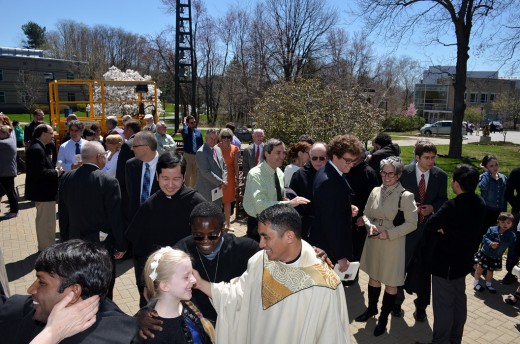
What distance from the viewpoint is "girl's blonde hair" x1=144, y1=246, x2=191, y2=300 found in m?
2.10

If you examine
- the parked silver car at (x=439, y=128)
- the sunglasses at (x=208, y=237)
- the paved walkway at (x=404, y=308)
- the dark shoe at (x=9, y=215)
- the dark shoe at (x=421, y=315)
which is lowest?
the paved walkway at (x=404, y=308)

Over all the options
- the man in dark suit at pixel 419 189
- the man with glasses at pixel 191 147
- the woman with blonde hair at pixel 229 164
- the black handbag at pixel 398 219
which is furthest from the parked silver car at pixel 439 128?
the black handbag at pixel 398 219

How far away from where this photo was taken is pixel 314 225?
13.1 feet

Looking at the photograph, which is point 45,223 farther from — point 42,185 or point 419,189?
point 419,189

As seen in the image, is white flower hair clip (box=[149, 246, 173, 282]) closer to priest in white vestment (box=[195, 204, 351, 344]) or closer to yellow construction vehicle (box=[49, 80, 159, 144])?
priest in white vestment (box=[195, 204, 351, 344])

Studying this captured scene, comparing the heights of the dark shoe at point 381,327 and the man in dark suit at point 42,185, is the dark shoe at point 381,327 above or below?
below

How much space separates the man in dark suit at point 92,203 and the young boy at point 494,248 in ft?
15.9

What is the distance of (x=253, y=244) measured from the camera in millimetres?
2900

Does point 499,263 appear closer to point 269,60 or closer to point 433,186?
point 433,186

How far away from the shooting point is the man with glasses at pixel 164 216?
336cm

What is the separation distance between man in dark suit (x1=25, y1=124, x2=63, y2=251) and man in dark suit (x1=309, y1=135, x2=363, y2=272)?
15.8 feet

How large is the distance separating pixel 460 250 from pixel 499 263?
2322mm

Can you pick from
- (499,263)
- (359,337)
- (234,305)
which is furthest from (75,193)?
(499,263)

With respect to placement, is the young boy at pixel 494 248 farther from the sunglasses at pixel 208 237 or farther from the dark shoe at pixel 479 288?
the sunglasses at pixel 208 237
